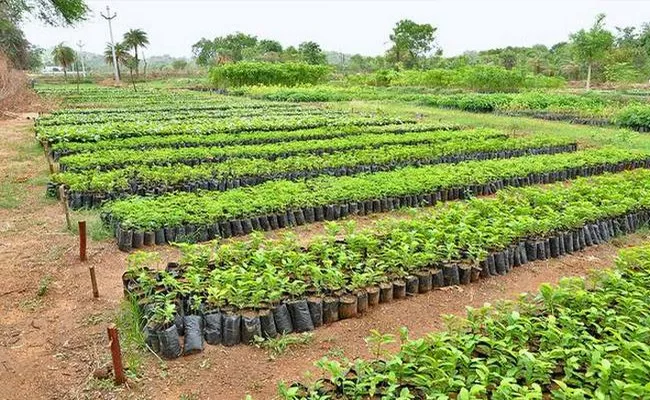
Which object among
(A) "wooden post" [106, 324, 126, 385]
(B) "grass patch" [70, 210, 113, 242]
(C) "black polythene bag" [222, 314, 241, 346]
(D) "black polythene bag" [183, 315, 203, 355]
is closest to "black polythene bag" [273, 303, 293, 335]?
(C) "black polythene bag" [222, 314, 241, 346]

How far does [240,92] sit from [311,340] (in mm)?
34845

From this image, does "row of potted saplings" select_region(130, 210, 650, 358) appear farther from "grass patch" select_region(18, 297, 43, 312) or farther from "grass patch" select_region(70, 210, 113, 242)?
"grass patch" select_region(70, 210, 113, 242)

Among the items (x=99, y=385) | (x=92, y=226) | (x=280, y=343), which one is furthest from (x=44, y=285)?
(x=280, y=343)

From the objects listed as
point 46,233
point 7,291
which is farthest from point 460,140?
point 7,291

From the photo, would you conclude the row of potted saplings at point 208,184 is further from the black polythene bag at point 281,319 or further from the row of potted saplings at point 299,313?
the black polythene bag at point 281,319

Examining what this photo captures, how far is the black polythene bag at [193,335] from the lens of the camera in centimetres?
449

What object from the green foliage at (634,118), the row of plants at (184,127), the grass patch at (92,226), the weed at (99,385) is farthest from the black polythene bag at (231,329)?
the green foliage at (634,118)

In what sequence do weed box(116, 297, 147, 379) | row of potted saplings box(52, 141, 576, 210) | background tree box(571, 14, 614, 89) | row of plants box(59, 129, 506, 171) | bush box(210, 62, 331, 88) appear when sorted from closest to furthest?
weed box(116, 297, 147, 379) → row of potted saplings box(52, 141, 576, 210) → row of plants box(59, 129, 506, 171) → background tree box(571, 14, 614, 89) → bush box(210, 62, 331, 88)

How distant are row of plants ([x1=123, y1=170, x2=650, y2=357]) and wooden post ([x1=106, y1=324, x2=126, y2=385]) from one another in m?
0.47

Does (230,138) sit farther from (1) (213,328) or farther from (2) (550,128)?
(2) (550,128)

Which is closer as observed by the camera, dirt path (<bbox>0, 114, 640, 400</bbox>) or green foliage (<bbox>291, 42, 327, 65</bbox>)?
dirt path (<bbox>0, 114, 640, 400</bbox>)

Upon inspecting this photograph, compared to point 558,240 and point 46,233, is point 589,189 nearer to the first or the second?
point 558,240

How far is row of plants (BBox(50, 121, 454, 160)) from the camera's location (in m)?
13.0

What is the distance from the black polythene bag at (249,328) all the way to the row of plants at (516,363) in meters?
0.81
